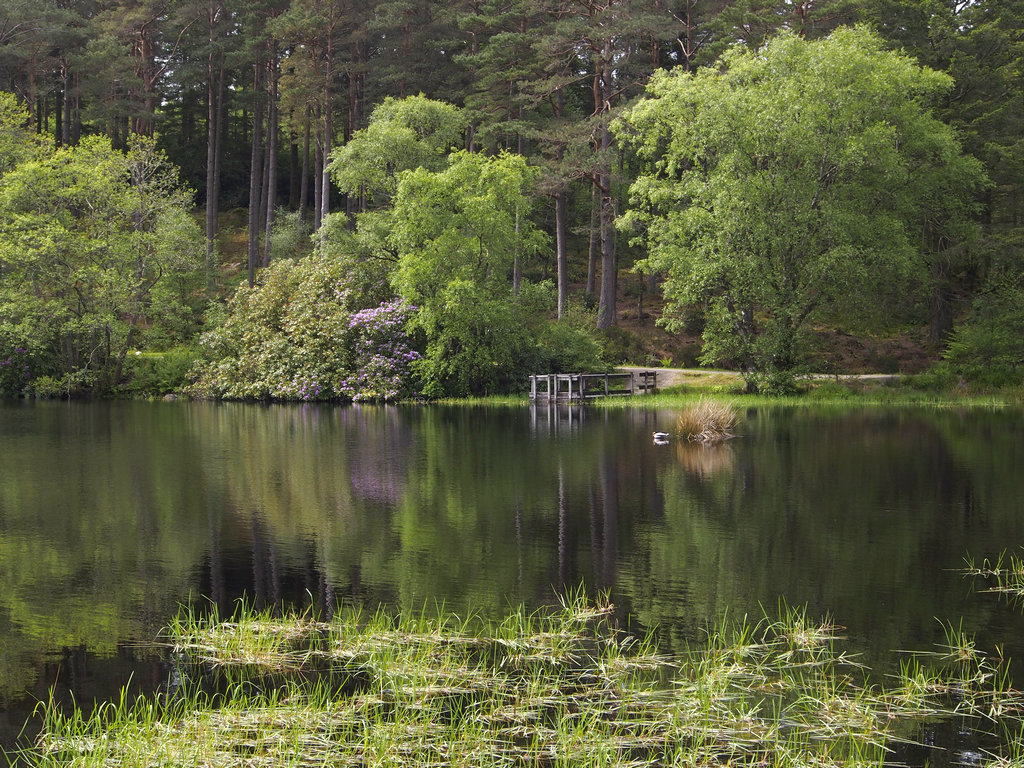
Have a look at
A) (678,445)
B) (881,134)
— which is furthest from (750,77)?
(678,445)

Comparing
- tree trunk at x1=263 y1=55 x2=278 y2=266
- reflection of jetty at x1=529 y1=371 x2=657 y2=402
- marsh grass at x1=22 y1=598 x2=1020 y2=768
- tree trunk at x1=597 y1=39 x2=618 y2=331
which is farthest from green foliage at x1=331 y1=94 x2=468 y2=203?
marsh grass at x1=22 y1=598 x2=1020 y2=768

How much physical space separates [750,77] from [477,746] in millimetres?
34587

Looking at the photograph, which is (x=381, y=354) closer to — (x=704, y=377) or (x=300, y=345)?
(x=300, y=345)

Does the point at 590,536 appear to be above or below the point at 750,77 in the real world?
below

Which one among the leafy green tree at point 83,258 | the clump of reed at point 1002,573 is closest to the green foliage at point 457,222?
the leafy green tree at point 83,258

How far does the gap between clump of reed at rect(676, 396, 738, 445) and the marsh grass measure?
1523cm

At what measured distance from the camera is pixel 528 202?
40.5 metres

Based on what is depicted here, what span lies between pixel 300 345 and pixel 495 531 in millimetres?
31744

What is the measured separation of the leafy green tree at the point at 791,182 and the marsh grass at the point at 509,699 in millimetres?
28312

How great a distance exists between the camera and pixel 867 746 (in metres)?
6.12

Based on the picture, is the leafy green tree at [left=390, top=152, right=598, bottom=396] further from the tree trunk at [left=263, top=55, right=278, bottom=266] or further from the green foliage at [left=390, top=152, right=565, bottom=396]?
the tree trunk at [left=263, top=55, right=278, bottom=266]

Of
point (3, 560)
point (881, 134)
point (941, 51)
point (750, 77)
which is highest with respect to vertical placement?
point (941, 51)

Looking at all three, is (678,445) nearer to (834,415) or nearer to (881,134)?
(834,415)

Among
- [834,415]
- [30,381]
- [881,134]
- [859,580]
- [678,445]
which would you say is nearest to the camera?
[859,580]
